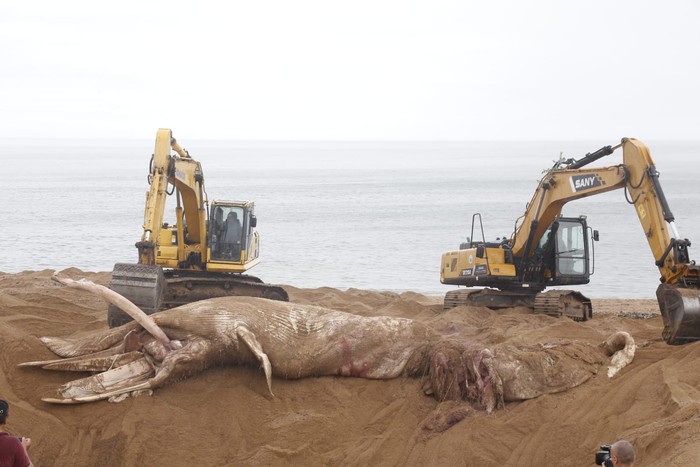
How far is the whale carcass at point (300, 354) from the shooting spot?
38.7 ft

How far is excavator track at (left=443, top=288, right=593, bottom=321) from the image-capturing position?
20.2 m

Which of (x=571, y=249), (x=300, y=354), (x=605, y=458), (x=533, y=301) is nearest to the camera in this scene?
(x=605, y=458)

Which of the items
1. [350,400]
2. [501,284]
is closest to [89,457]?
[350,400]

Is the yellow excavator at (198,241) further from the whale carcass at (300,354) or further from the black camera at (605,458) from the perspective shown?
the black camera at (605,458)

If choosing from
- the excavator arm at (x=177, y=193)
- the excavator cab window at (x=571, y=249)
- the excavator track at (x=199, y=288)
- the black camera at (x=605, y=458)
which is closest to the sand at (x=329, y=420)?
the black camera at (x=605, y=458)

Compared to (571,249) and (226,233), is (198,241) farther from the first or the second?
(571,249)

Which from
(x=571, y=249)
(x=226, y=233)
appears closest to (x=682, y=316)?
(x=571, y=249)

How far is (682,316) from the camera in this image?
1335 centimetres

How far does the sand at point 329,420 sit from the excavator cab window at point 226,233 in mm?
7643

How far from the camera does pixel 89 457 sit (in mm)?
10930

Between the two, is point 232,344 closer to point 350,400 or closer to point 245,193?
point 350,400

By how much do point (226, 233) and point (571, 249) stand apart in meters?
7.85

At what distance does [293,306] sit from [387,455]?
295 cm

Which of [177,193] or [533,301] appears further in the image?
[533,301]
